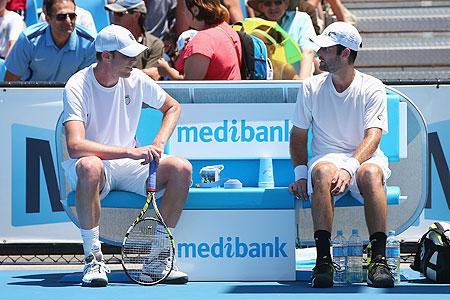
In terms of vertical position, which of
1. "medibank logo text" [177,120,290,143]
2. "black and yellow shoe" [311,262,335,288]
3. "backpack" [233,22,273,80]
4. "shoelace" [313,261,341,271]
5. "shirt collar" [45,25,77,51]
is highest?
"shirt collar" [45,25,77,51]

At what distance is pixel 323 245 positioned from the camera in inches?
263

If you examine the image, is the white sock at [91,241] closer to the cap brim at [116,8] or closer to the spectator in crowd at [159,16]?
the cap brim at [116,8]

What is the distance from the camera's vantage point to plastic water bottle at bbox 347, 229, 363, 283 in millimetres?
6984

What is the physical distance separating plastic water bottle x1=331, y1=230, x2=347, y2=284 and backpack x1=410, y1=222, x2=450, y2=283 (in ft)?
1.77

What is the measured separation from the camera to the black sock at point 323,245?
6.65 m

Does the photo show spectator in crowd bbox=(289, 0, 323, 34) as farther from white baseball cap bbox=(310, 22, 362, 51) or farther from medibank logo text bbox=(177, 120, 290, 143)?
white baseball cap bbox=(310, 22, 362, 51)

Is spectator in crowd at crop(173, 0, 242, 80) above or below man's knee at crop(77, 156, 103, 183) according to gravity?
above

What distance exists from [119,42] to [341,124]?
4.72ft

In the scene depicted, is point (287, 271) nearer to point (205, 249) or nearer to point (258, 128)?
point (205, 249)

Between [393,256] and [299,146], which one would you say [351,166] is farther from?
[393,256]

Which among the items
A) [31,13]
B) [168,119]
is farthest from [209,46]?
[31,13]

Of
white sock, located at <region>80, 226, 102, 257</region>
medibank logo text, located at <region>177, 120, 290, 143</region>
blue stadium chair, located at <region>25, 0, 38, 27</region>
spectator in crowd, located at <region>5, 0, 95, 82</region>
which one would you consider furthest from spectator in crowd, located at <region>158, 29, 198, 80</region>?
blue stadium chair, located at <region>25, 0, 38, 27</region>

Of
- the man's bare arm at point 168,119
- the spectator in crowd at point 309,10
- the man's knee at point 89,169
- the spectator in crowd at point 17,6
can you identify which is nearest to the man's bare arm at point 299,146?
the man's bare arm at point 168,119

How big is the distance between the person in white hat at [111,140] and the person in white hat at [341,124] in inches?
28.7
